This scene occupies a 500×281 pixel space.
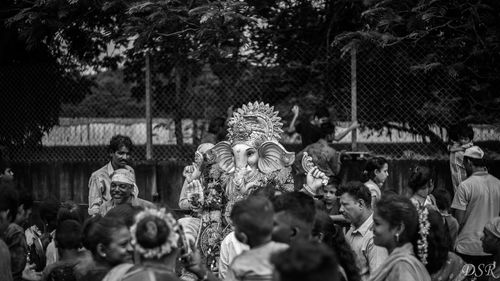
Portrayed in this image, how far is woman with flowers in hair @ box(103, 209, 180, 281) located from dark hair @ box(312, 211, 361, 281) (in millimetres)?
1575

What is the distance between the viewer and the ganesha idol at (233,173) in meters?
9.28

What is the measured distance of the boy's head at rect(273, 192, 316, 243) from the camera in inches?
217

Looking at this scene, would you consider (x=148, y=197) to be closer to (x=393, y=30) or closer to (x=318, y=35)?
(x=318, y=35)

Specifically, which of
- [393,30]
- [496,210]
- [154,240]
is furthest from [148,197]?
[154,240]

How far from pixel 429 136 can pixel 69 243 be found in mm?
6405

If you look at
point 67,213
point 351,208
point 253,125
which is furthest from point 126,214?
point 253,125

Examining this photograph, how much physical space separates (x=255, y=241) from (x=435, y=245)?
1401mm

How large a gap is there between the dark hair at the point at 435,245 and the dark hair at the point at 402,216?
0.40 ft

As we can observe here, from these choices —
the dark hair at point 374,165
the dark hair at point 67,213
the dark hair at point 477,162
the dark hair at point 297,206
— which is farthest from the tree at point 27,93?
the dark hair at point 297,206

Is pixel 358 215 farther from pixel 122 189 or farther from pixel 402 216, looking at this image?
pixel 122 189

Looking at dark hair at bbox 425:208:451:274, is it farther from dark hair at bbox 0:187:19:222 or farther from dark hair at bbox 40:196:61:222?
dark hair at bbox 40:196:61:222

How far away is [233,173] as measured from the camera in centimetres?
943

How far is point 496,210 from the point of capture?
9781 millimetres

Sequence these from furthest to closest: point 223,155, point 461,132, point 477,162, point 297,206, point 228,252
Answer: point 461,132 < point 477,162 < point 223,155 < point 228,252 < point 297,206
